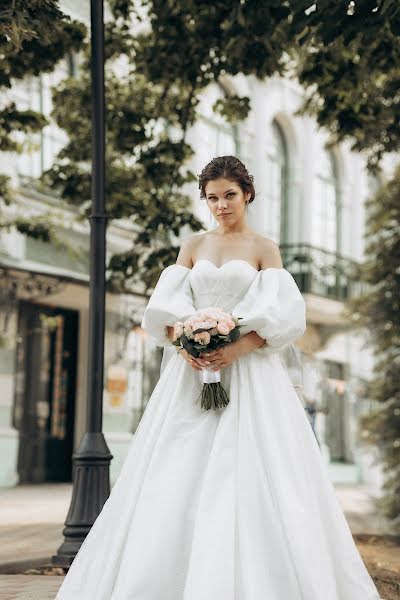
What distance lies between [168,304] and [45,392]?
13499 millimetres

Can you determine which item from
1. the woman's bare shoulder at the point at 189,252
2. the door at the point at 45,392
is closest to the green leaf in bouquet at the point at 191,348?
the woman's bare shoulder at the point at 189,252

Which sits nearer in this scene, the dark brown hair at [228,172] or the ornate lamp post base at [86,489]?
the dark brown hair at [228,172]

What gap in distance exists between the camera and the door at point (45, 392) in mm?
→ 17062

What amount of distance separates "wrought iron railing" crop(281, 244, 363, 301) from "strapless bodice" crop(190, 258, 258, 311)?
17.5 m

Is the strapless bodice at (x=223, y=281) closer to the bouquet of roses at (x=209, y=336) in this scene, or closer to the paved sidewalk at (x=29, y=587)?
the bouquet of roses at (x=209, y=336)

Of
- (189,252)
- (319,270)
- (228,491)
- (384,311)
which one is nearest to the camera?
(228,491)

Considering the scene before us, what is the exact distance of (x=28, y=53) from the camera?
360 inches

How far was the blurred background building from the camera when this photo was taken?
53.0 ft

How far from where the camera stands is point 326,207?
2581cm

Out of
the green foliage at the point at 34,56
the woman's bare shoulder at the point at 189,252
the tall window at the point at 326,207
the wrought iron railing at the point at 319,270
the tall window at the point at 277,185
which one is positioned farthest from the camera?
the tall window at the point at 326,207

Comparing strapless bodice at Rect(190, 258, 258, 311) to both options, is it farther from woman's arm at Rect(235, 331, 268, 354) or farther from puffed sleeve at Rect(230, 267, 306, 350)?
woman's arm at Rect(235, 331, 268, 354)

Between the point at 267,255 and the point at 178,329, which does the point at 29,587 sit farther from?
the point at 267,255

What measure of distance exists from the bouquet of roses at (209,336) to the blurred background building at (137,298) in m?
6.55

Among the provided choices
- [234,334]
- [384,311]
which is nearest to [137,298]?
[384,311]
